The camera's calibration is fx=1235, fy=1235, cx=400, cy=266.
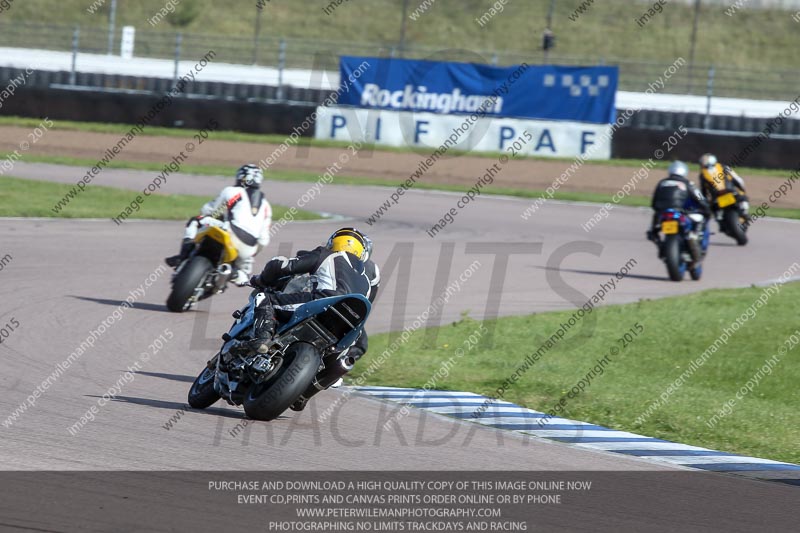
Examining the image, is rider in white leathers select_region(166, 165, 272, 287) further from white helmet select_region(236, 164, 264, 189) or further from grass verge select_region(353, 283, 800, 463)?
grass verge select_region(353, 283, 800, 463)

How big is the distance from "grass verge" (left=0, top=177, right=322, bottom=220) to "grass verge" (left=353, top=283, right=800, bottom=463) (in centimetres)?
937

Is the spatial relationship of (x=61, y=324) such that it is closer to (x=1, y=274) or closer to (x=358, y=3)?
(x=1, y=274)

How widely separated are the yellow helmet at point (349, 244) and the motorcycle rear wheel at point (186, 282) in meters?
4.84

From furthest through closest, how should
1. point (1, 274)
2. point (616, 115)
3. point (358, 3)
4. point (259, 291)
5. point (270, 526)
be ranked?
1. point (358, 3)
2. point (616, 115)
3. point (1, 274)
4. point (259, 291)
5. point (270, 526)

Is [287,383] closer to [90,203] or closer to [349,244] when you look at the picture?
[349,244]

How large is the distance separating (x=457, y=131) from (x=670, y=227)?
15.6 m

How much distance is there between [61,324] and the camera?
11.8 m

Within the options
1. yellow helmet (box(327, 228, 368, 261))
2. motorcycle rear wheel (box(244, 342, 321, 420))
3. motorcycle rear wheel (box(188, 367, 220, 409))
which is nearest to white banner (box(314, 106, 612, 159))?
yellow helmet (box(327, 228, 368, 261))

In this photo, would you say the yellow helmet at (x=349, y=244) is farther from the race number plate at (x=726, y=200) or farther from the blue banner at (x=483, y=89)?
the blue banner at (x=483, y=89)

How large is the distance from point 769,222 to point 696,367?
578 inches

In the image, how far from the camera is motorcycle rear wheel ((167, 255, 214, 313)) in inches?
511

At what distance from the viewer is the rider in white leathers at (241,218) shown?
522 inches

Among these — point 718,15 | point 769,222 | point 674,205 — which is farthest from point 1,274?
point 718,15

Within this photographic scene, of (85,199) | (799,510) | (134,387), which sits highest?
(799,510)
